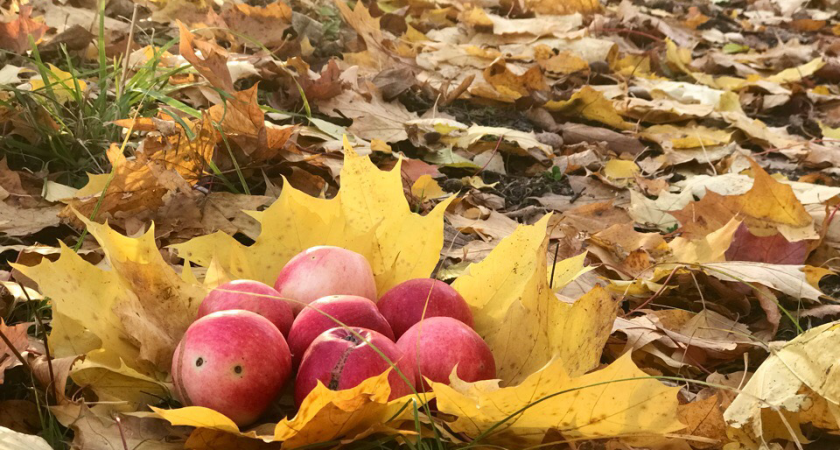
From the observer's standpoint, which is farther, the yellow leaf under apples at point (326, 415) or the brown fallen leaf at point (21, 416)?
the brown fallen leaf at point (21, 416)

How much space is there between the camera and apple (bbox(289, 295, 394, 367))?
1.08m

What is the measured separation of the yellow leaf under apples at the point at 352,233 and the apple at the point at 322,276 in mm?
104

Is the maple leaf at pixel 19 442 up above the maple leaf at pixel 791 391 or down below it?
above

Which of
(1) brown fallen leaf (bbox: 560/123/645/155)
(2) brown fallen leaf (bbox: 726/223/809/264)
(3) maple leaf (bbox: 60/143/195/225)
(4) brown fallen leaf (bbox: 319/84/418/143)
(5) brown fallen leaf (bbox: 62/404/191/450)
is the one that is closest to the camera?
(5) brown fallen leaf (bbox: 62/404/191/450)

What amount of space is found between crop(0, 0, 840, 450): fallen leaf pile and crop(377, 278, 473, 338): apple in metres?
0.08

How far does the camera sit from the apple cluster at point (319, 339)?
0.98 metres

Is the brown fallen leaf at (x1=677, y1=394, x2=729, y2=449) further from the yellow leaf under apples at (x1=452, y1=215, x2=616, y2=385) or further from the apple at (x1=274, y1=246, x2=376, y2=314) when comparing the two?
the apple at (x1=274, y1=246, x2=376, y2=314)

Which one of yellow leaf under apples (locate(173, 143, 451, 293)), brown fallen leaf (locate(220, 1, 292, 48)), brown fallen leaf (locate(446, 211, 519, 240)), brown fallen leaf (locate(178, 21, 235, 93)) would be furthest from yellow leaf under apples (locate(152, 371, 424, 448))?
brown fallen leaf (locate(220, 1, 292, 48))

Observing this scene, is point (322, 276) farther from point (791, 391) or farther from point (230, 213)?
point (791, 391)

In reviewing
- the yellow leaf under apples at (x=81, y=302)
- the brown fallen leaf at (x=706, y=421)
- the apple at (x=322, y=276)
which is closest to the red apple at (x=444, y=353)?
the apple at (x=322, y=276)

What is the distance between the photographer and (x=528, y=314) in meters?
1.12

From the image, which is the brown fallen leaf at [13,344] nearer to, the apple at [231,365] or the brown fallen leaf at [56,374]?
the brown fallen leaf at [56,374]

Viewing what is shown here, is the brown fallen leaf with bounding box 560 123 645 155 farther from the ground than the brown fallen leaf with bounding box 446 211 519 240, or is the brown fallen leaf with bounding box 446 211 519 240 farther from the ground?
the brown fallen leaf with bounding box 446 211 519 240

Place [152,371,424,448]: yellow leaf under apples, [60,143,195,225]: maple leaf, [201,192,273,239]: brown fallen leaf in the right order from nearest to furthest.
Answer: [152,371,424,448]: yellow leaf under apples < [60,143,195,225]: maple leaf < [201,192,273,239]: brown fallen leaf
